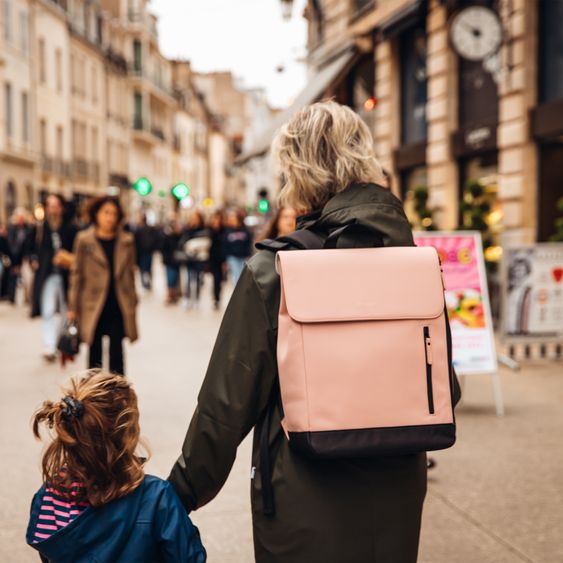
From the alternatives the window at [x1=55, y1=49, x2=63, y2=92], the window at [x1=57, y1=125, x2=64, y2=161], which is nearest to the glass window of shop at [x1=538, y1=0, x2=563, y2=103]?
the window at [x1=57, y1=125, x2=64, y2=161]

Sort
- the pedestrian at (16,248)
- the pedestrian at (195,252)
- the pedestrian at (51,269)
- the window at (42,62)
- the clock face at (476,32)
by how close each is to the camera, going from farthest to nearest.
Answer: the window at (42,62) < the pedestrian at (195,252) < the pedestrian at (16,248) < the clock face at (476,32) < the pedestrian at (51,269)

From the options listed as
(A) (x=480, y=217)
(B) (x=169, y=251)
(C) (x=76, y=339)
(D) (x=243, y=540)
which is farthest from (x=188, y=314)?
(D) (x=243, y=540)

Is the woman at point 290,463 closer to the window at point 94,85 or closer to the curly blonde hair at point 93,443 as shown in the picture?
the curly blonde hair at point 93,443

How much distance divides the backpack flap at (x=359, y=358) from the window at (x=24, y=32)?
3949 centimetres

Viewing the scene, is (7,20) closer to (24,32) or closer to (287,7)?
(24,32)

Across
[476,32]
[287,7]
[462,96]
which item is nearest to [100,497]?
[476,32]

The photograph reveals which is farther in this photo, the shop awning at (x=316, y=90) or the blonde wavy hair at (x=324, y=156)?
the shop awning at (x=316, y=90)

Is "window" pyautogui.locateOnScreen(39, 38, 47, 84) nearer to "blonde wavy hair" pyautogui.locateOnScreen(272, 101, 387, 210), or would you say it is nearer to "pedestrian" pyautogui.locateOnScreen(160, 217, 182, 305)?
"pedestrian" pyautogui.locateOnScreen(160, 217, 182, 305)

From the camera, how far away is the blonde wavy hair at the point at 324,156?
2.36m

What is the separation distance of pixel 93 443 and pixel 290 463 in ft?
1.77

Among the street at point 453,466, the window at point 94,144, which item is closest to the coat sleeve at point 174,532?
the street at point 453,466

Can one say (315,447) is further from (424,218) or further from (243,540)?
(424,218)

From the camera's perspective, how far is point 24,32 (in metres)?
39.0

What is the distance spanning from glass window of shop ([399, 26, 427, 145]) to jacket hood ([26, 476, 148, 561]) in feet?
49.6
